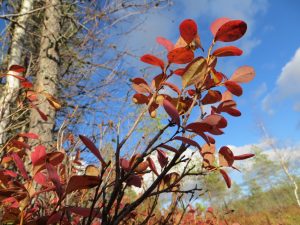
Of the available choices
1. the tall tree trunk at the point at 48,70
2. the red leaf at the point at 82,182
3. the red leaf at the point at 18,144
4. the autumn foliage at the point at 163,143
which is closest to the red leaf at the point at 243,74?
the autumn foliage at the point at 163,143

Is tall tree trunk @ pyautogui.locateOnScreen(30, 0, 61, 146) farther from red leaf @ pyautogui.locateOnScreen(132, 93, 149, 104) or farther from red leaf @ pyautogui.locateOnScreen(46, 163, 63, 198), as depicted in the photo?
red leaf @ pyautogui.locateOnScreen(46, 163, 63, 198)

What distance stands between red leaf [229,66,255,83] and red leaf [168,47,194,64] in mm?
158

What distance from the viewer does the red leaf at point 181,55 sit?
667 millimetres

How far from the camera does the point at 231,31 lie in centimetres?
67

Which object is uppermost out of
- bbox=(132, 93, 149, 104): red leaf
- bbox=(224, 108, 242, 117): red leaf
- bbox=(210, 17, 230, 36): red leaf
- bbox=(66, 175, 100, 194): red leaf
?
bbox=(210, 17, 230, 36): red leaf

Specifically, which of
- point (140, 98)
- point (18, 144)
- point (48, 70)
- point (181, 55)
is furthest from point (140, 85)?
point (48, 70)

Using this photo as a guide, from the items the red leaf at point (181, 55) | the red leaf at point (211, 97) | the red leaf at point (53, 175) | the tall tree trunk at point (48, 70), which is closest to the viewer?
the red leaf at point (53, 175)

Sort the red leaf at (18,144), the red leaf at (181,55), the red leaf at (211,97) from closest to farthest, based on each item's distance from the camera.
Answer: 1. the red leaf at (181,55)
2. the red leaf at (211,97)
3. the red leaf at (18,144)

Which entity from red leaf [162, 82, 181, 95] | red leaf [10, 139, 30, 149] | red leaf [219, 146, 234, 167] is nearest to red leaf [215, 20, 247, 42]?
red leaf [162, 82, 181, 95]

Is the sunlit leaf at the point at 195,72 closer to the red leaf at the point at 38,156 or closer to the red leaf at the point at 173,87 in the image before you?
the red leaf at the point at 173,87

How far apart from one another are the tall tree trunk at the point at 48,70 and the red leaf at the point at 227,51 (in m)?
3.62

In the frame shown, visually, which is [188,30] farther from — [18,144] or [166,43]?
[18,144]

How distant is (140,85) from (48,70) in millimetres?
4057

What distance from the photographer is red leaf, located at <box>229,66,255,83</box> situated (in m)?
0.77
